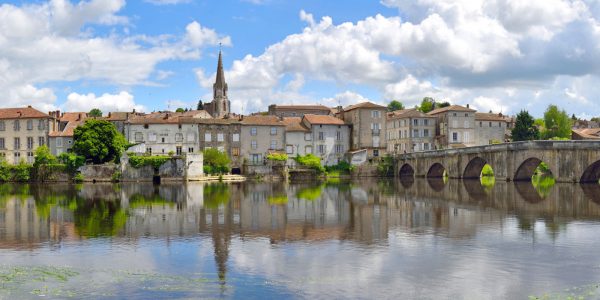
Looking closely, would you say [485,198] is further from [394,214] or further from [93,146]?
[93,146]

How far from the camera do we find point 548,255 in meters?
21.4

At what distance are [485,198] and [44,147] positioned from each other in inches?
2363

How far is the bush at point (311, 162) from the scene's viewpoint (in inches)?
3359

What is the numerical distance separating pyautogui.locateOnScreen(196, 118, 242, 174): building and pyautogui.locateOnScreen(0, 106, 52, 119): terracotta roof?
2259 cm

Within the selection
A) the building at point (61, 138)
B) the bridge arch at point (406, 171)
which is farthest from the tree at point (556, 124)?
the building at point (61, 138)

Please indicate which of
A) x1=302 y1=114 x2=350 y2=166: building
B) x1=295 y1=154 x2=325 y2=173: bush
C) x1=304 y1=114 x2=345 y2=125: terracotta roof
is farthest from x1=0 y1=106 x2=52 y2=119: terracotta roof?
x1=302 y1=114 x2=350 y2=166: building

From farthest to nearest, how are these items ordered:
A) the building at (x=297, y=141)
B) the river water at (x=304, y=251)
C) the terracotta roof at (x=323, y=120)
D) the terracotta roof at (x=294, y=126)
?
the terracotta roof at (x=323, y=120)
the terracotta roof at (x=294, y=126)
the building at (x=297, y=141)
the river water at (x=304, y=251)

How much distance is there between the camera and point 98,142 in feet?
253

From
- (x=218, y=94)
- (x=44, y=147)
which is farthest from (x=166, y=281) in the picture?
(x=218, y=94)

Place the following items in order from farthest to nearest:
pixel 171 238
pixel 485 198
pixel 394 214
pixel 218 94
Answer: pixel 218 94 → pixel 485 198 → pixel 394 214 → pixel 171 238

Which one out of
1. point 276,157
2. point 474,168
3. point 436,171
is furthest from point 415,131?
point 276,157

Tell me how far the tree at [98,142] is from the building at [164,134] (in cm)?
385

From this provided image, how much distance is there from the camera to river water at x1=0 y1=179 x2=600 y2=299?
16.7m

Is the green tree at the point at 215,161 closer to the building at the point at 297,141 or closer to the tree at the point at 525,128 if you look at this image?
the building at the point at 297,141
